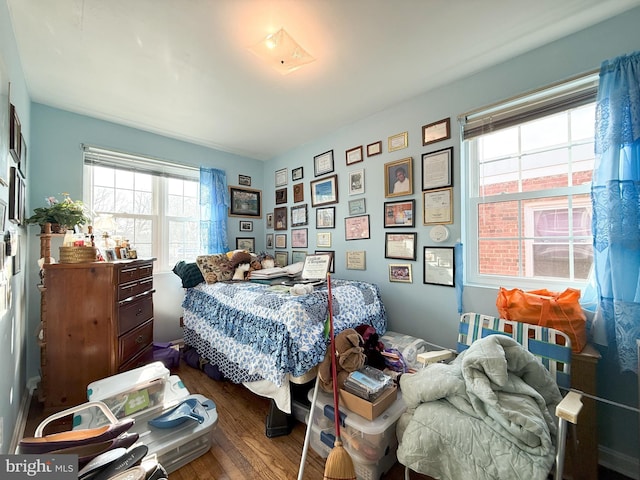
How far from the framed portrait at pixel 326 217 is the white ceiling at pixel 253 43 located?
102 centimetres

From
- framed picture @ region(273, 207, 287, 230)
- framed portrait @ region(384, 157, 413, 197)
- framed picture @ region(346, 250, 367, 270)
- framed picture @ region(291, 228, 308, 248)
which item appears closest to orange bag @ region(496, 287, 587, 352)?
framed portrait @ region(384, 157, 413, 197)

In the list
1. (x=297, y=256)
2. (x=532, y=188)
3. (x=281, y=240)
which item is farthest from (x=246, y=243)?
(x=532, y=188)

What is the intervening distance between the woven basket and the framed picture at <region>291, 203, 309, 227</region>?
204 cm

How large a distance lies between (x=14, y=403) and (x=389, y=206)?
301 cm

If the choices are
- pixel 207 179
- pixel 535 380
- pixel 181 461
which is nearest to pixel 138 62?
pixel 207 179

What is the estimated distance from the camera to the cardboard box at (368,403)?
4.42 ft

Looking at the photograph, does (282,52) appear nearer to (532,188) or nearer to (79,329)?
(532,188)

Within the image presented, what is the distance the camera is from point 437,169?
7.01 ft

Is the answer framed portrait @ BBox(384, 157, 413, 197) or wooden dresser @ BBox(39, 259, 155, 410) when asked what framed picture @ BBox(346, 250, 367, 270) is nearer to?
framed portrait @ BBox(384, 157, 413, 197)

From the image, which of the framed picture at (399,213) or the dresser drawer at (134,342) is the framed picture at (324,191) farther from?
the dresser drawer at (134,342)

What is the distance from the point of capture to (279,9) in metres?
1.39

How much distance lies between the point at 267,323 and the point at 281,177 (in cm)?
235

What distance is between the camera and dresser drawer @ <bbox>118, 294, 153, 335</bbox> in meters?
1.99

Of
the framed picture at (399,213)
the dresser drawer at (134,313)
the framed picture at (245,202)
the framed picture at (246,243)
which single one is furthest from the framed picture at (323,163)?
the dresser drawer at (134,313)
